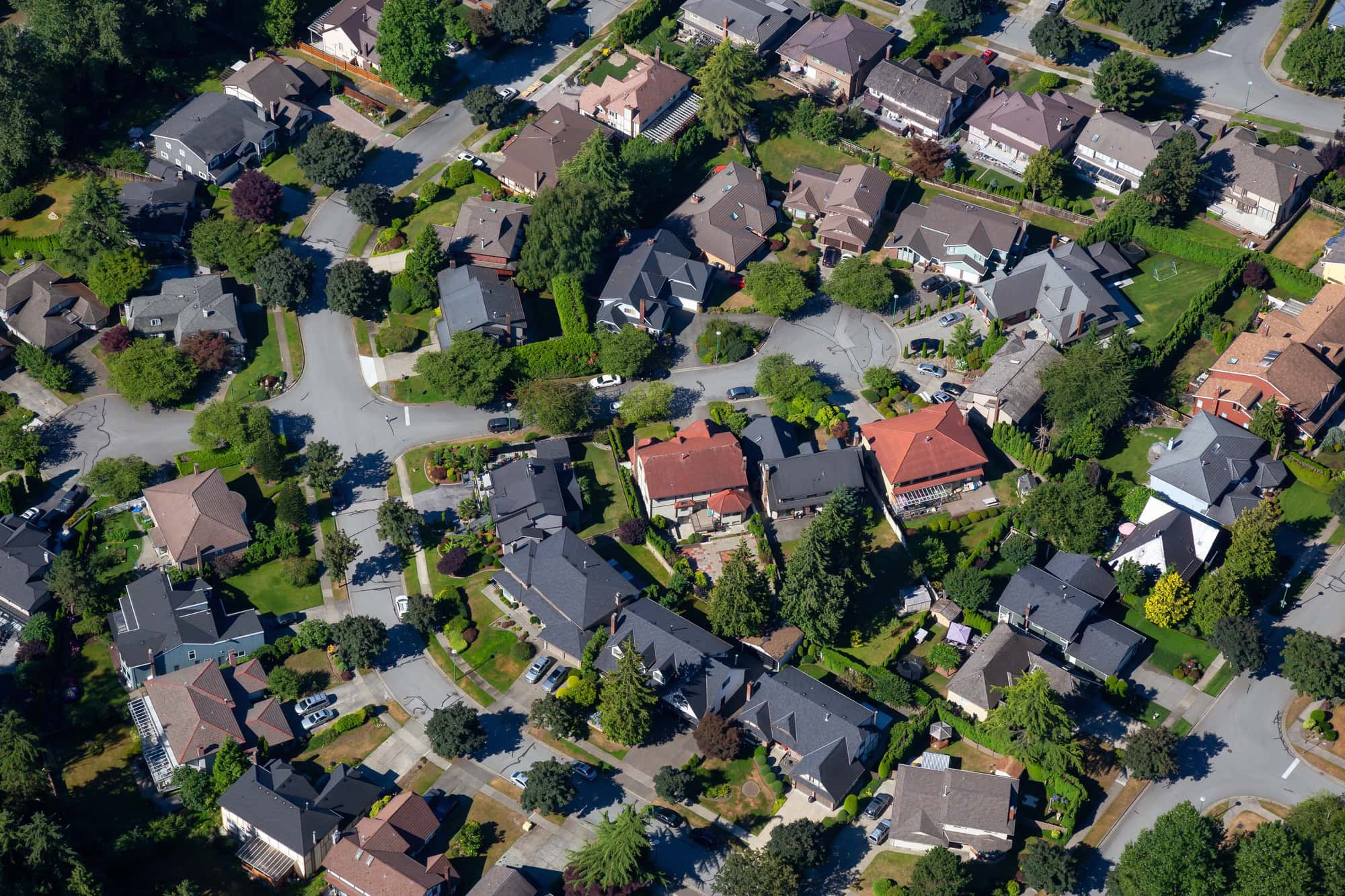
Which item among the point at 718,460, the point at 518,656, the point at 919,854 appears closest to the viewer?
the point at 919,854

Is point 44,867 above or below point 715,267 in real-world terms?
below

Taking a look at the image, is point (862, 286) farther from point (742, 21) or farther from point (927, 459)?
point (742, 21)

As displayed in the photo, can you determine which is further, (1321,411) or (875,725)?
(1321,411)

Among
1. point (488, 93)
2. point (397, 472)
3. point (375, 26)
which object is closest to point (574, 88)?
point (488, 93)

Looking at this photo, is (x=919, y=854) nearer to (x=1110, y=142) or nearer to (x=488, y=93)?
(x=1110, y=142)

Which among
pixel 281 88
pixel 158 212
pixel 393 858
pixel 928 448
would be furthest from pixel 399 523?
pixel 281 88

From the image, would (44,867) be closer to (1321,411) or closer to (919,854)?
(919,854)

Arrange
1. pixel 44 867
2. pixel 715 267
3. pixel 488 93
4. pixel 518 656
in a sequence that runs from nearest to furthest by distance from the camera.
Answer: pixel 44 867
pixel 518 656
pixel 715 267
pixel 488 93

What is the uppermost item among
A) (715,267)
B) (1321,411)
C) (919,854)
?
(1321,411)
